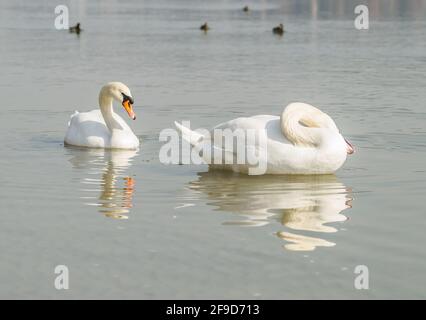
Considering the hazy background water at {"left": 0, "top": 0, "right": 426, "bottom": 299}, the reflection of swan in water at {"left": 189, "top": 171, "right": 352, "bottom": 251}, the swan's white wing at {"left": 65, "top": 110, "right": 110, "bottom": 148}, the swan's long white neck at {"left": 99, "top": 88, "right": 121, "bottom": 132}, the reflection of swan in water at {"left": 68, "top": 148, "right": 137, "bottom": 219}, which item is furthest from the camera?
the swan's long white neck at {"left": 99, "top": 88, "right": 121, "bottom": 132}

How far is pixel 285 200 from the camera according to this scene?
9297mm

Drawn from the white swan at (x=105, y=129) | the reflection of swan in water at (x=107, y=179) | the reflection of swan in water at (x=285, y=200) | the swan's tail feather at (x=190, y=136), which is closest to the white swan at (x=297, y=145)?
the reflection of swan in water at (x=285, y=200)

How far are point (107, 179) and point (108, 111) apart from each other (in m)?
2.86

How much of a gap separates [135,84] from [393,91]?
524 centimetres

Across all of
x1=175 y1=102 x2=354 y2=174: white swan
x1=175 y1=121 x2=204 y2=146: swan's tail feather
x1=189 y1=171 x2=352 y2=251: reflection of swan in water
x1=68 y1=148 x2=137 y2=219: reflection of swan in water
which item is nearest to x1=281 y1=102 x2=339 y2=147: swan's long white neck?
x1=175 y1=102 x2=354 y2=174: white swan

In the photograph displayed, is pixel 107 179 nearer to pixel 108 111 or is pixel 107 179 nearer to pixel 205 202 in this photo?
A: pixel 205 202

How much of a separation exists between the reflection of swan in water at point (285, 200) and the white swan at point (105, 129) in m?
2.01

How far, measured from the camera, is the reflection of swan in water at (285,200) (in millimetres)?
8070

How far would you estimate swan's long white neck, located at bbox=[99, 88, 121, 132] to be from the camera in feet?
42.8

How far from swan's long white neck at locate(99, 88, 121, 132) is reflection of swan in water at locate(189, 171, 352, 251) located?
2.45 metres

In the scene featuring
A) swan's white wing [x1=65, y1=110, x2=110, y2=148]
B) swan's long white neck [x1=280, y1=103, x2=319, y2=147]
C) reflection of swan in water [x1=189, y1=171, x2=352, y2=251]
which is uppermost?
swan's long white neck [x1=280, y1=103, x2=319, y2=147]

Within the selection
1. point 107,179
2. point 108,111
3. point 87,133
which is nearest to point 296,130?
point 107,179

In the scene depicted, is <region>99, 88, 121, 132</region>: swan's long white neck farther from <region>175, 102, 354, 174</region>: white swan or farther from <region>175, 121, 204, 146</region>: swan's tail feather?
<region>175, 102, 354, 174</region>: white swan
